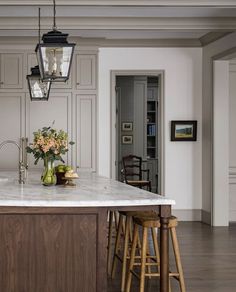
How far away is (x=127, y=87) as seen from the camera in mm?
11398

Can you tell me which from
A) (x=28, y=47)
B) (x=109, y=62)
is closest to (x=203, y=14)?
(x=109, y=62)

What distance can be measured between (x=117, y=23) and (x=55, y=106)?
202 centimetres

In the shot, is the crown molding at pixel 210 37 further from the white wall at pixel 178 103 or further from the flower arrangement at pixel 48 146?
the flower arrangement at pixel 48 146

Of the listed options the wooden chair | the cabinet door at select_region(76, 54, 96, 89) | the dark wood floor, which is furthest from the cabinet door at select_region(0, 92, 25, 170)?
the dark wood floor

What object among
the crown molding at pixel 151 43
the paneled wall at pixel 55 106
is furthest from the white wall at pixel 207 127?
the paneled wall at pixel 55 106

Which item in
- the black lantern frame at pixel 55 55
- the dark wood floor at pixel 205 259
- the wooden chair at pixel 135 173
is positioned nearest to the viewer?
the black lantern frame at pixel 55 55

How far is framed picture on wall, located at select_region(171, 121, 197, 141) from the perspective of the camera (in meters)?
8.23

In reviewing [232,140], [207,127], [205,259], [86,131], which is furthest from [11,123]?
[205,259]

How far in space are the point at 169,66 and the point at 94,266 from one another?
5.49 m

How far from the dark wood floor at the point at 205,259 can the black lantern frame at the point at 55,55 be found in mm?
1843

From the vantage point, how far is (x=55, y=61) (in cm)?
378

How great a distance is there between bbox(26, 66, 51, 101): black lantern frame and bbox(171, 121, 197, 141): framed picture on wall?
305 centimetres

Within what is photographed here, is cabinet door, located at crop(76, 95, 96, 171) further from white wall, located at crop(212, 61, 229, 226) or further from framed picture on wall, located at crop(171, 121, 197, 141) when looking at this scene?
white wall, located at crop(212, 61, 229, 226)

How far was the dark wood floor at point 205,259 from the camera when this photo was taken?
438 centimetres
